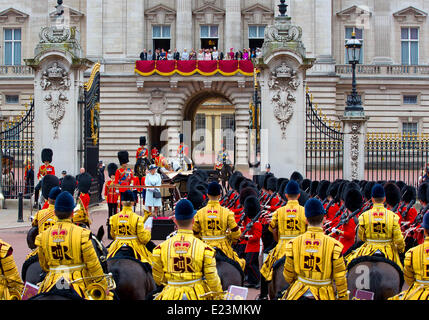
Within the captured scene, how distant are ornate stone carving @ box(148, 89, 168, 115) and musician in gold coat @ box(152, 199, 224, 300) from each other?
2978 cm

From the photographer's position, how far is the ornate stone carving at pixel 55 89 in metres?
16.1

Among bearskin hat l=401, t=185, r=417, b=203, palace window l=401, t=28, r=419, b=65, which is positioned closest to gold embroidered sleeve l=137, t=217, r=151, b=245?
bearskin hat l=401, t=185, r=417, b=203

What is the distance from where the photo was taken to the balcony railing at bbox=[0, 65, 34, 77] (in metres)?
37.1

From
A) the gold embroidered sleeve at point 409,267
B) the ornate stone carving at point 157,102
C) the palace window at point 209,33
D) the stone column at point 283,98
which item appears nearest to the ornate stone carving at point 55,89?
the stone column at point 283,98

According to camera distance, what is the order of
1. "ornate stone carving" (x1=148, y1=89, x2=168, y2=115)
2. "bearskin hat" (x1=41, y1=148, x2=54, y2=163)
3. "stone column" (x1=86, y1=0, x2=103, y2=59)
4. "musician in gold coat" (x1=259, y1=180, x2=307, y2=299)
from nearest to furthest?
"musician in gold coat" (x1=259, y1=180, x2=307, y2=299) < "bearskin hat" (x1=41, y1=148, x2=54, y2=163) < "ornate stone carving" (x1=148, y1=89, x2=168, y2=115) < "stone column" (x1=86, y1=0, x2=103, y2=59)

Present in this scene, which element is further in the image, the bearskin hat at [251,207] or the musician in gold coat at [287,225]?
the bearskin hat at [251,207]

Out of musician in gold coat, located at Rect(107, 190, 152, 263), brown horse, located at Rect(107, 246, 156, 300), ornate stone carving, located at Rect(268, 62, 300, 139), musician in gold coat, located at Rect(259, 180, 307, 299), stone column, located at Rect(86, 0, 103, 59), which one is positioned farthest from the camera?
stone column, located at Rect(86, 0, 103, 59)

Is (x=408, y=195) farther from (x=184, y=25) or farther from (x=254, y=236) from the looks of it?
(x=184, y=25)

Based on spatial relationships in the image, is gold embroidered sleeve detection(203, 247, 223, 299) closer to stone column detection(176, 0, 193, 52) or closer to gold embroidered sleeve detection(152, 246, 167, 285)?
gold embroidered sleeve detection(152, 246, 167, 285)

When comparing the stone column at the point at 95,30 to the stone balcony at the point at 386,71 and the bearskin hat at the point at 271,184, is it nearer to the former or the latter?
the stone balcony at the point at 386,71

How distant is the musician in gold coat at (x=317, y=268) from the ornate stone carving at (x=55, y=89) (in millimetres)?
11802

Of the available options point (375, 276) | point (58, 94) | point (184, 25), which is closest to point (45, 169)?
point (58, 94)

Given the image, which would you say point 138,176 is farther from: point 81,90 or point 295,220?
point 295,220

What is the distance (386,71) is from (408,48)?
2.46 m
